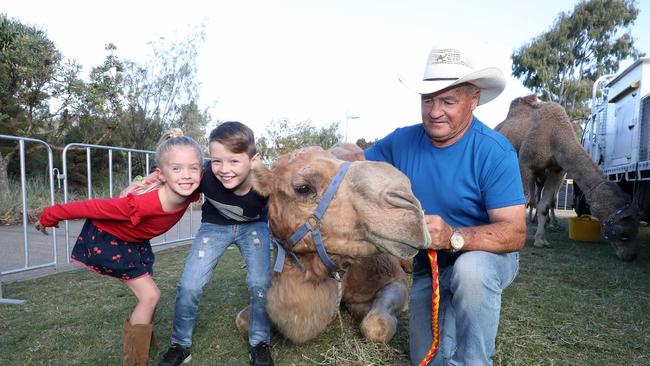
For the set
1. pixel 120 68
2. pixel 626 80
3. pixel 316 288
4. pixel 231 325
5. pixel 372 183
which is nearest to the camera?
pixel 372 183

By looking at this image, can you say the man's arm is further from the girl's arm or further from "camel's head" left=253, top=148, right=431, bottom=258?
the girl's arm

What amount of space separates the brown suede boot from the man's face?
2.23m

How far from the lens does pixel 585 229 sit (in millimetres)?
8852

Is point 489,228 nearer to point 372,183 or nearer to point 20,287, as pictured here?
point 372,183

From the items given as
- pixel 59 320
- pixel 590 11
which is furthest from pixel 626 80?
pixel 590 11

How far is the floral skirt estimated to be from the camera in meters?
3.09

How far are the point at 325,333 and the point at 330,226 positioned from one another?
1.44 metres

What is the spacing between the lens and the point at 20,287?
5.05 m

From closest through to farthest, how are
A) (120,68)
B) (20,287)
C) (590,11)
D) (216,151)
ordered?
1. (216,151)
2. (20,287)
3. (120,68)
4. (590,11)

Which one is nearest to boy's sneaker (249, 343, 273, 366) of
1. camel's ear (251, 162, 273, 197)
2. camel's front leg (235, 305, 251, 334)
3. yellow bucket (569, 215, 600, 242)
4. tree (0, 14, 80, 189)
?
camel's front leg (235, 305, 251, 334)

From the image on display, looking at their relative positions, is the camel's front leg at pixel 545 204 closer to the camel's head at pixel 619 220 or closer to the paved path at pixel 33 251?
the camel's head at pixel 619 220

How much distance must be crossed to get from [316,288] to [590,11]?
3608cm

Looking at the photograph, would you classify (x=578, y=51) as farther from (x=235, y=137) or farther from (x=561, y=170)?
(x=235, y=137)

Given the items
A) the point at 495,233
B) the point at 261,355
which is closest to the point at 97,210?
the point at 261,355
